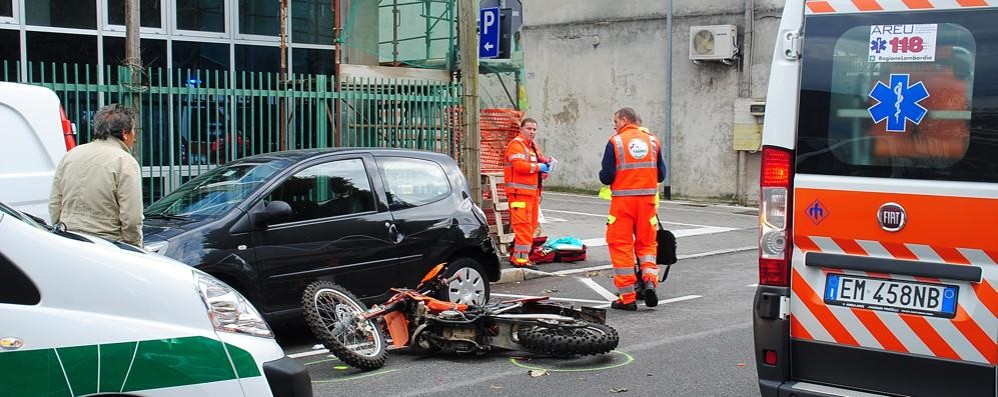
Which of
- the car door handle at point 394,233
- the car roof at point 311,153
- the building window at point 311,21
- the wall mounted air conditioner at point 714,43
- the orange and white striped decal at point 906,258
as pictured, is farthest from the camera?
the wall mounted air conditioner at point 714,43

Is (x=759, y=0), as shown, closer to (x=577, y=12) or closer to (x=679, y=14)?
(x=679, y=14)

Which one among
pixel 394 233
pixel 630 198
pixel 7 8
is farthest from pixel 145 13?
pixel 630 198

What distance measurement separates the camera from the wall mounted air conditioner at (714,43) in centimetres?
2184

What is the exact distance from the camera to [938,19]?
471 centimetres

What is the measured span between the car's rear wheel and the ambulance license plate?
403 centimetres

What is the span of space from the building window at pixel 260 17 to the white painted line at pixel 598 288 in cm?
643

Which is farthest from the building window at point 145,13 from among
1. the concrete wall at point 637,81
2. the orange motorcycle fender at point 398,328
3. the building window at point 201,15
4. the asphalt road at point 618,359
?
the concrete wall at point 637,81

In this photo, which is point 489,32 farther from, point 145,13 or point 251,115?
point 251,115

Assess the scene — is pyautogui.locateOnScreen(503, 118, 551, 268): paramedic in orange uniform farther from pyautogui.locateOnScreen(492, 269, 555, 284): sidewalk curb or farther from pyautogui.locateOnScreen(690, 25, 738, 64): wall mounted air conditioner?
pyautogui.locateOnScreen(690, 25, 738, 64): wall mounted air conditioner

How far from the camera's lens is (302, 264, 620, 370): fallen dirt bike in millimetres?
7199

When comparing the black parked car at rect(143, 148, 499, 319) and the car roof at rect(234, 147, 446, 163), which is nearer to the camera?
the black parked car at rect(143, 148, 499, 319)

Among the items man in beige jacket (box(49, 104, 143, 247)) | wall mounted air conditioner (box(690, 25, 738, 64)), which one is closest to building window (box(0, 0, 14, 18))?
man in beige jacket (box(49, 104, 143, 247))

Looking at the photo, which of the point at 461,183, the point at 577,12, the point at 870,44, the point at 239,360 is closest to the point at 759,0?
the point at 577,12

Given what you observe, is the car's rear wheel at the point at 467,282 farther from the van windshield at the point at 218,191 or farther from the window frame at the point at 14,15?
the window frame at the point at 14,15
